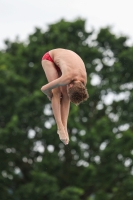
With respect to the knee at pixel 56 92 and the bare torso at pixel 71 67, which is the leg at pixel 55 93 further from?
the bare torso at pixel 71 67

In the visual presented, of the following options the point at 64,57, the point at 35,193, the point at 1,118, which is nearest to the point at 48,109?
the point at 1,118

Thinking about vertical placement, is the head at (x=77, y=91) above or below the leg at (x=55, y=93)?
below

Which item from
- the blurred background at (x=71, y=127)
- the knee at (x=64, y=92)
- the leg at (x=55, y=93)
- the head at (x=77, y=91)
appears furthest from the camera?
the blurred background at (x=71, y=127)

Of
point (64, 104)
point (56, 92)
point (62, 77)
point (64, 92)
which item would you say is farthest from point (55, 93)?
point (62, 77)

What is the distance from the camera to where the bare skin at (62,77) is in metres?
7.80

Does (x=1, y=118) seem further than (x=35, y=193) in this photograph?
Yes

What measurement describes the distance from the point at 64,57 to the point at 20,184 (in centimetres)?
1570

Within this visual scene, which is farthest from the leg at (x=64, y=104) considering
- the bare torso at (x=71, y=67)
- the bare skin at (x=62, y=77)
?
the bare torso at (x=71, y=67)

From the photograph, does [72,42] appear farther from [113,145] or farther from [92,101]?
[113,145]

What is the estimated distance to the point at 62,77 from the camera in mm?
7793

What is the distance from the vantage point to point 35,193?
21297mm

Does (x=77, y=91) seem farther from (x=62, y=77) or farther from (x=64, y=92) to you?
(x=64, y=92)

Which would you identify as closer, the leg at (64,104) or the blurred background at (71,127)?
the leg at (64,104)

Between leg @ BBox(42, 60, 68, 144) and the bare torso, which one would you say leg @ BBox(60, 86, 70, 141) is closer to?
leg @ BBox(42, 60, 68, 144)
